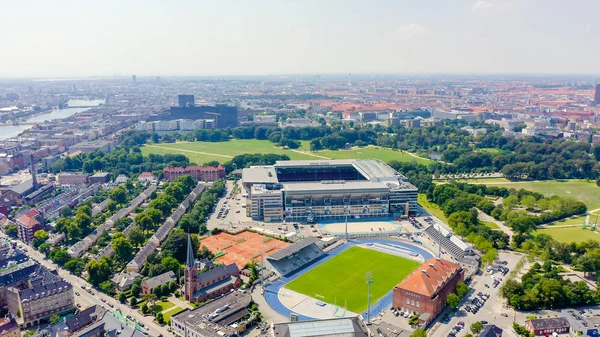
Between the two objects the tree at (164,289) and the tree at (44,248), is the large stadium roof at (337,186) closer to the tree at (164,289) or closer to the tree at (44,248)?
the tree at (164,289)

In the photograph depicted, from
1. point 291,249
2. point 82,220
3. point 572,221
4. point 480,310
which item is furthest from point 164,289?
point 572,221

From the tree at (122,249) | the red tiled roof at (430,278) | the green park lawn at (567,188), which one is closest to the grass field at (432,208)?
the green park lawn at (567,188)

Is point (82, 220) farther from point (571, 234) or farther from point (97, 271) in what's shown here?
point (571, 234)

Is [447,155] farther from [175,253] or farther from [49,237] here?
[49,237]

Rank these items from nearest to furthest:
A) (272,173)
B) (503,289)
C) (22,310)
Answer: (22,310)
(503,289)
(272,173)

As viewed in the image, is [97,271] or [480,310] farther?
[97,271]

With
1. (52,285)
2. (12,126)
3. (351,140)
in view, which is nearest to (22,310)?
(52,285)
